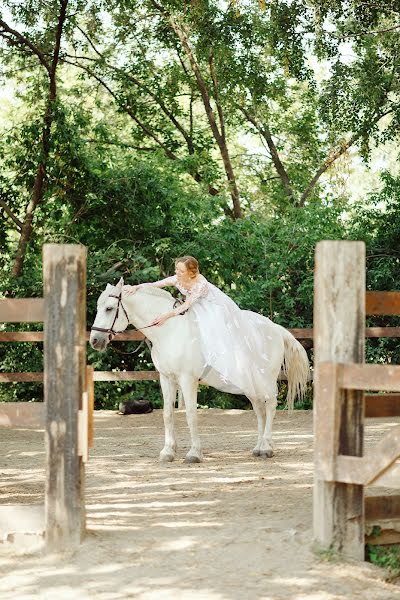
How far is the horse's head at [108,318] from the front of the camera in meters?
9.00

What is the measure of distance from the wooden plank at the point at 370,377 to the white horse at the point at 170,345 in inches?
159

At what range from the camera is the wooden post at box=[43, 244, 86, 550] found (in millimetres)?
5176

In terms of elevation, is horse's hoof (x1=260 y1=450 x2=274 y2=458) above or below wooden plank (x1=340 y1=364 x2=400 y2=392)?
below

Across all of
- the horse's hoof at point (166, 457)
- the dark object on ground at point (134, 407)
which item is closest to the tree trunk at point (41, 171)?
the dark object on ground at point (134, 407)

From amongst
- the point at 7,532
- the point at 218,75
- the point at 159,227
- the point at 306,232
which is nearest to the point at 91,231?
the point at 159,227

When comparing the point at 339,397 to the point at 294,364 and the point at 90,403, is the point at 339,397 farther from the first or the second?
the point at 294,364

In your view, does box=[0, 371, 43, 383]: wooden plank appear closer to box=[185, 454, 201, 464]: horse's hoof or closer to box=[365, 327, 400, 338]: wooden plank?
box=[365, 327, 400, 338]: wooden plank

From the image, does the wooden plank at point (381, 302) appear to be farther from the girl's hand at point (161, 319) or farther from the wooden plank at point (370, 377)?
the girl's hand at point (161, 319)

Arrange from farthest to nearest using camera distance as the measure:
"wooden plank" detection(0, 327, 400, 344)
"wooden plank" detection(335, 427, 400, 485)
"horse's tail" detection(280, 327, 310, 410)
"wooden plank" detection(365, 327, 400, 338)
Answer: "wooden plank" detection(365, 327, 400, 338) < "wooden plank" detection(0, 327, 400, 344) < "horse's tail" detection(280, 327, 310, 410) < "wooden plank" detection(335, 427, 400, 485)

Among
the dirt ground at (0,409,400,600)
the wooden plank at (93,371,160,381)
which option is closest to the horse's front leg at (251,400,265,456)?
the dirt ground at (0,409,400,600)

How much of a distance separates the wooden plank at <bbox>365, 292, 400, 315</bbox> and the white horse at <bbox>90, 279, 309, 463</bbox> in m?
3.59

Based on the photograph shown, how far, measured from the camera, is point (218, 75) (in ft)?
70.7

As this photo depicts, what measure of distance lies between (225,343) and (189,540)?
352 centimetres

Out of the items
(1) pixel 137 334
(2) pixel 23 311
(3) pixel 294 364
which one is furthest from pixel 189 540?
(1) pixel 137 334
